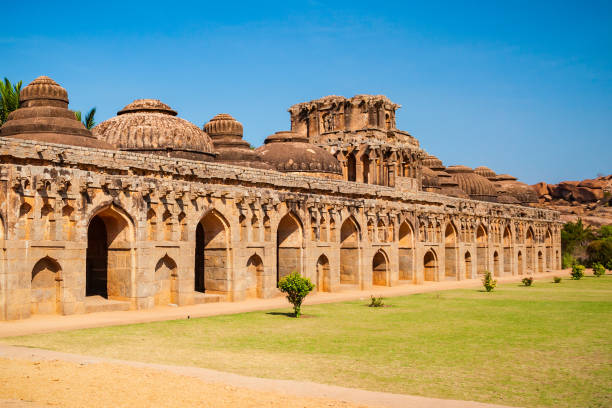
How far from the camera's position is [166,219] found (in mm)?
23672

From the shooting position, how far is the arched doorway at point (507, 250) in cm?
5234

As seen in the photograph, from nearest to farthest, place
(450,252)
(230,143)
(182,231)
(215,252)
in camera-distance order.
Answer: (182,231) → (215,252) → (230,143) → (450,252)

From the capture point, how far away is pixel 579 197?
90625mm

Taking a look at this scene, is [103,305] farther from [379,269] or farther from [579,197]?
[579,197]

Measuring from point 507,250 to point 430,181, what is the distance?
8.53 meters

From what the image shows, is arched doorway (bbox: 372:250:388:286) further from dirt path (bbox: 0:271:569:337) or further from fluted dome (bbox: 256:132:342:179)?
dirt path (bbox: 0:271:569:337)

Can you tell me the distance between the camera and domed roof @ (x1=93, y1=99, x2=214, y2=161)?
29.7 m

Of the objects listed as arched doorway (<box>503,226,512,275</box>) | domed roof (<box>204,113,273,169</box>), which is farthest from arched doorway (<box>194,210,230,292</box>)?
arched doorway (<box>503,226,512,275</box>)

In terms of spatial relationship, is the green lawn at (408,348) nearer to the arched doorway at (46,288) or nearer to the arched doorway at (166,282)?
the arched doorway at (46,288)

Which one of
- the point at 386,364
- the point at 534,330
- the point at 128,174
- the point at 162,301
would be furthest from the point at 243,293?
the point at 386,364

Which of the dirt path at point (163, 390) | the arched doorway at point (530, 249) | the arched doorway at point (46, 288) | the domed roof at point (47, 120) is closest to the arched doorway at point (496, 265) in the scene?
the arched doorway at point (530, 249)

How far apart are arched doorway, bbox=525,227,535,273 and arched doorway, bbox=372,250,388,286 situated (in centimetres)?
2452

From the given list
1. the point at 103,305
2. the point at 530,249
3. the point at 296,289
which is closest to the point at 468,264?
the point at 530,249

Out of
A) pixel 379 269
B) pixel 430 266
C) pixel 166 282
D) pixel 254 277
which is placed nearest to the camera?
pixel 166 282
